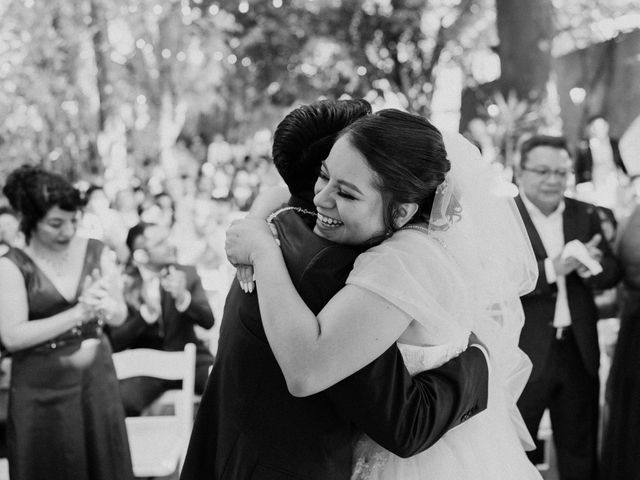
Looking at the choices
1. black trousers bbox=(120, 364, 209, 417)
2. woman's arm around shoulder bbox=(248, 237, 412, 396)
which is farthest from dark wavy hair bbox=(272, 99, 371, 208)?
black trousers bbox=(120, 364, 209, 417)

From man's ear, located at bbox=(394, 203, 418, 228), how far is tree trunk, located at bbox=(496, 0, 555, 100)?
391 inches

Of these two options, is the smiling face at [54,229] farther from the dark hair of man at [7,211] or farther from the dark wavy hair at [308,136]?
the dark hair of man at [7,211]

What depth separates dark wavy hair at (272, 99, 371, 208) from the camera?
Result: 186 centimetres

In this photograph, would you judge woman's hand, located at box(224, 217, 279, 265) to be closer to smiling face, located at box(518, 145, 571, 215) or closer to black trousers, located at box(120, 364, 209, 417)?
smiling face, located at box(518, 145, 571, 215)

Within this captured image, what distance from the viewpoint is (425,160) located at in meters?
1.70

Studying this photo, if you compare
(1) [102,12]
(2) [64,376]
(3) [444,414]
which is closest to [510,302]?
(3) [444,414]

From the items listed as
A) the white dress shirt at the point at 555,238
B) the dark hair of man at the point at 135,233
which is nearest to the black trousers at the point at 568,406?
the white dress shirt at the point at 555,238

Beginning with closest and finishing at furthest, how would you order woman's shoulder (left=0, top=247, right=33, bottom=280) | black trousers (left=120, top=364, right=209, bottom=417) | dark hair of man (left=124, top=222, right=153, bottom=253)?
woman's shoulder (left=0, top=247, right=33, bottom=280)
black trousers (left=120, top=364, right=209, bottom=417)
dark hair of man (left=124, top=222, right=153, bottom=253)

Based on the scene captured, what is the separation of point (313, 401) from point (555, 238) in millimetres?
2817

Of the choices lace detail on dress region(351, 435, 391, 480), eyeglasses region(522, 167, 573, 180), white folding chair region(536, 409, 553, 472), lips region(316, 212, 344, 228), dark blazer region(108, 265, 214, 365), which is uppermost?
eyeglasses region(522, 167, 573, 180)

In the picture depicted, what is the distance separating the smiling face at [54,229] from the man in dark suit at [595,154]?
6753 millimetres

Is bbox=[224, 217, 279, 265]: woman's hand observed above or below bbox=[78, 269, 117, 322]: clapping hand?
above

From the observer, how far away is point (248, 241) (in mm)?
1775

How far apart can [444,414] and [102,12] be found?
12.9 metres
